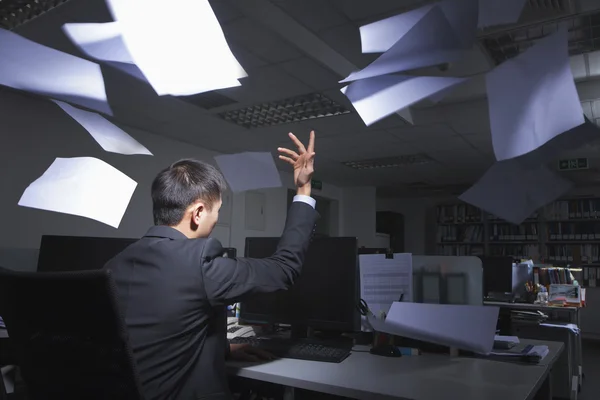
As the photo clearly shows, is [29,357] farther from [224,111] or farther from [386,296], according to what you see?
[224,111]

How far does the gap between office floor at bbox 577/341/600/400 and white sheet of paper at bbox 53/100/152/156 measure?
12.2ft

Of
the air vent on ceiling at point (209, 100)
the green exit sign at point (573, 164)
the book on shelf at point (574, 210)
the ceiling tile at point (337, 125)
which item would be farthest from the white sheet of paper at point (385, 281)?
the book on shelf at point (574, 210)

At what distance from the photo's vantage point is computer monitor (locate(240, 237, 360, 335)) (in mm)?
1733

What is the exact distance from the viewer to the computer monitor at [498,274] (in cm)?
439

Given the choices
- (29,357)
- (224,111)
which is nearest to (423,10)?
(29,357)

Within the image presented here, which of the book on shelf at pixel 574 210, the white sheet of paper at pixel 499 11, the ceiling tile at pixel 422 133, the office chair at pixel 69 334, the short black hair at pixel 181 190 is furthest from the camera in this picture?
the book on shelf at pixel 574 210

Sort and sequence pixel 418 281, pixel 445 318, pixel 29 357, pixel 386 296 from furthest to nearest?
pixel 418 281
pixel 386 296
pixel 445 318
pixel 29 357

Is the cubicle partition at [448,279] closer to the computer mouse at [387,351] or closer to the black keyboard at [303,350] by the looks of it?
the computer mouse at [387,351]

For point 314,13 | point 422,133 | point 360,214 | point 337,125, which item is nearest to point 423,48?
point 314,13

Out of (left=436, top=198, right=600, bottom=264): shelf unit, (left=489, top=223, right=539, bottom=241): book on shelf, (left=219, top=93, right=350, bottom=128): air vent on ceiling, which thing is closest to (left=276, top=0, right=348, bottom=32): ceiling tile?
(left=219, top=93, right=350, bottom=128): air vent on ceiling

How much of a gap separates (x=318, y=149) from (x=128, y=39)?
167 inches

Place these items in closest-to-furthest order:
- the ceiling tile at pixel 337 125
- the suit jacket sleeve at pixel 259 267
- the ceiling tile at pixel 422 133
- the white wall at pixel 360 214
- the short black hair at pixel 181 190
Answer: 1. the suit jacket sleeve at pixel 259 267
2. the short black hair at pixel 181 190
3. the ceiling tile at pixel 337 125
4. the ceiling tile at pixel 422 133
5. the white wall at pixel 360 214

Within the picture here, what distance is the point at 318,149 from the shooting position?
5512mm

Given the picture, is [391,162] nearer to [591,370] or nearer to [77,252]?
[591,370]
